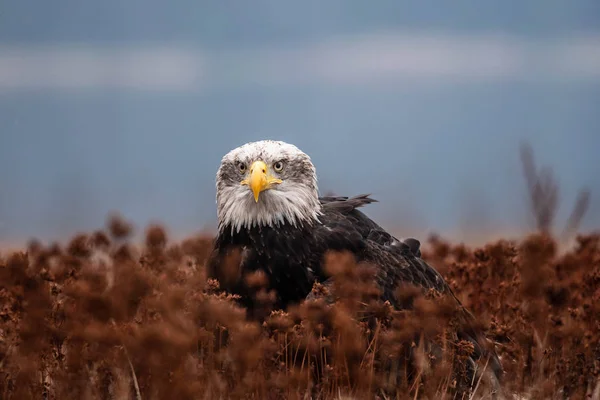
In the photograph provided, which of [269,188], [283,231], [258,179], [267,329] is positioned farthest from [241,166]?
[267,329]

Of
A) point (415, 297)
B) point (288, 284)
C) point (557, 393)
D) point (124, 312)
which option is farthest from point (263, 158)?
point (557, 393)

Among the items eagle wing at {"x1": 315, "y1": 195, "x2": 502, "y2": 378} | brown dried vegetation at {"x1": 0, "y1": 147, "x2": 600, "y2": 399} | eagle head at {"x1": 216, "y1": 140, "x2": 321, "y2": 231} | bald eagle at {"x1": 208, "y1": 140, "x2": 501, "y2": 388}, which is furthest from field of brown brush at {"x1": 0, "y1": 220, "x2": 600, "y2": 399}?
eagle head at {"x1": 216, "y1": 140, "x2": 321, "y2": 231}

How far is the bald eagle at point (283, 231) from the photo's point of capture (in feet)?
21.7

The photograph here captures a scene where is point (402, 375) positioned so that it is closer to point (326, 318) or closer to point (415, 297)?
point (415, 297)

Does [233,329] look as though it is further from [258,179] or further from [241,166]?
[241,166]

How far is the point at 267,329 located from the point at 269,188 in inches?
49.6

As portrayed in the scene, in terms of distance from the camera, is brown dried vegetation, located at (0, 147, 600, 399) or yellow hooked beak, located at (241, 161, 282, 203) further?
yellow hooked beak, located at (241, 161, 282, 203)

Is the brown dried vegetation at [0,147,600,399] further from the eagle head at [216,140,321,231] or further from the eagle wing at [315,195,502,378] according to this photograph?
the eagle head at [216,140,321,231]

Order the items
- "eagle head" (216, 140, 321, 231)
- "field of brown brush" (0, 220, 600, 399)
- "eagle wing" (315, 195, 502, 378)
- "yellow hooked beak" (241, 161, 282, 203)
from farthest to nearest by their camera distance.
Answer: "eagle wing" (315, 195, 502, 378), "eagle head" (216, 140, 321, 231), "yellow hooked beak" (241, 161, 282, 203), "field of brown brush" (0, 220, 600, 399)

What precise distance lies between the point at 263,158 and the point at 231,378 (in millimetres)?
1711

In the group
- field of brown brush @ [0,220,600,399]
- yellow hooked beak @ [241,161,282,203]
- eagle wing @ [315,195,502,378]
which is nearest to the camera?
field of brown brush @ [0,220,600,399]

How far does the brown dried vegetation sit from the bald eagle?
432mm

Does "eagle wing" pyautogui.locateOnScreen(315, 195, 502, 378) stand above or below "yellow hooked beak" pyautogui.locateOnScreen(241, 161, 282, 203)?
below

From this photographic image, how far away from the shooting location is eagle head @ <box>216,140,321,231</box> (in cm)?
658
